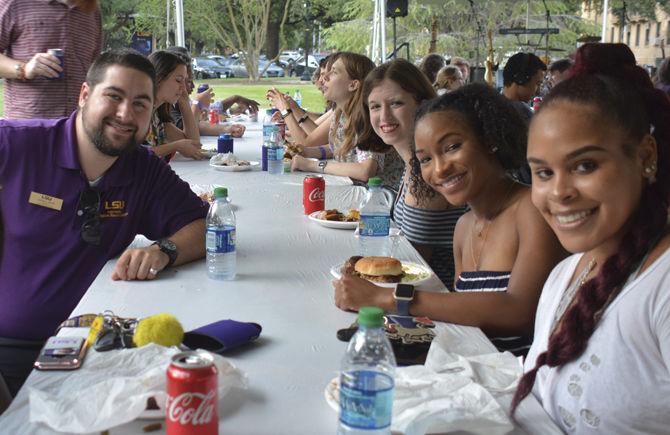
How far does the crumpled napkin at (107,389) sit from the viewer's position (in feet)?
3.45

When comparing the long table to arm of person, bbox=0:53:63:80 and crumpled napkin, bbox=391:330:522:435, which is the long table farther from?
arm of person, bbox=0:53:63:80

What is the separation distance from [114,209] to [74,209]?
12cm

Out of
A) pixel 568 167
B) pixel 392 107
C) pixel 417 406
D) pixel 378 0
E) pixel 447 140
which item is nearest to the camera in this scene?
pixel 417 406

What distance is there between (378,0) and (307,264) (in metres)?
6.31

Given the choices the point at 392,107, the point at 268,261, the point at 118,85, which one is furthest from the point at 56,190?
the point at 392,107

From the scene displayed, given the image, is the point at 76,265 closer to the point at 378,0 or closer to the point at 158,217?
the point at 158,217

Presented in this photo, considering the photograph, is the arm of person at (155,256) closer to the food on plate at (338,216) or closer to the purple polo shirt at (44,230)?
the purple polo shirt at (44,230)

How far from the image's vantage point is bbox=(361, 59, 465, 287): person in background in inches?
103

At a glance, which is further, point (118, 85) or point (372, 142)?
point (372, 142)

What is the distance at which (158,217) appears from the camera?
2.26 meters

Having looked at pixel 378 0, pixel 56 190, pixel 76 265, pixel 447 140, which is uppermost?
pixel 378 0

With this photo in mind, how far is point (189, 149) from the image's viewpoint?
4.34 m

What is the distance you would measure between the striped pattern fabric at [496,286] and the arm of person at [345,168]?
5.69 ft

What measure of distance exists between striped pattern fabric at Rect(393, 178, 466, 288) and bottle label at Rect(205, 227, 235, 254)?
93 cm
